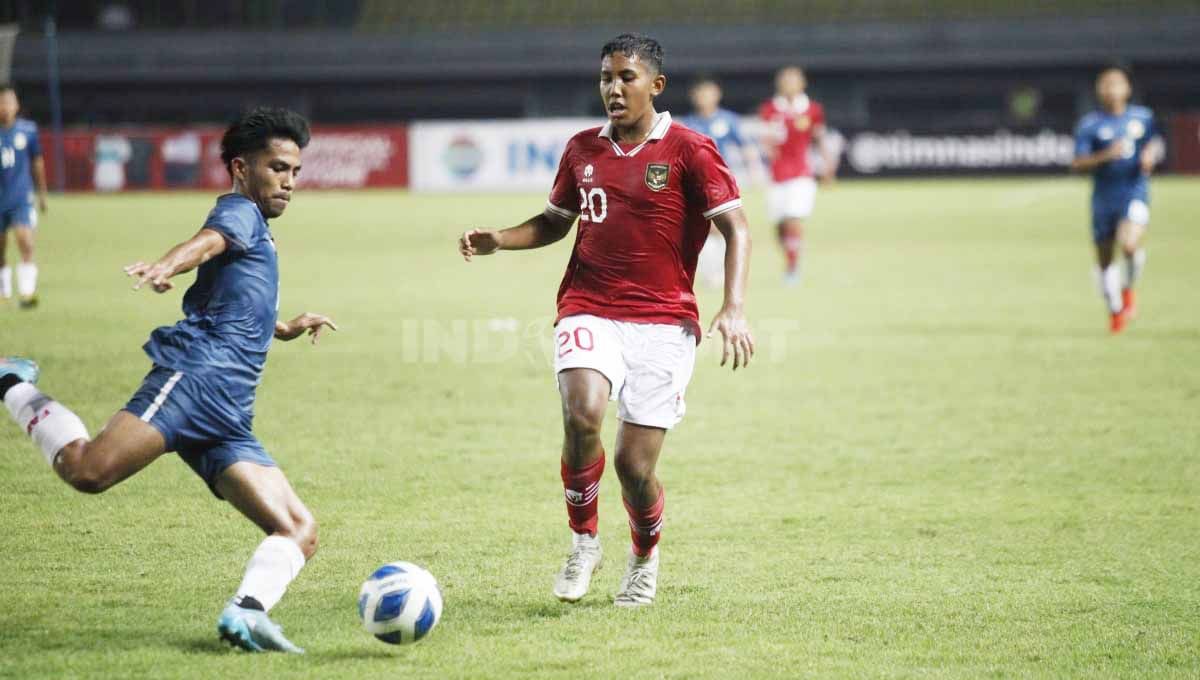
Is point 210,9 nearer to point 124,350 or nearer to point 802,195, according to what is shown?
point 802,195

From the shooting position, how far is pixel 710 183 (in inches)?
223

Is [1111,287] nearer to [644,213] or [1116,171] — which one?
[1116,171]

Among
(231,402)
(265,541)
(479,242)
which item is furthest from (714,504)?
(231,402)

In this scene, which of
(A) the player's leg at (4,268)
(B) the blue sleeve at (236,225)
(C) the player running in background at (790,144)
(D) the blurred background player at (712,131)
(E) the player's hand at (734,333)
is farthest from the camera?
(C) the player running in background at (790,144)

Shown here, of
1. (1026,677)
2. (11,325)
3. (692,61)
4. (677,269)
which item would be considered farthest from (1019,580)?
(692,61)

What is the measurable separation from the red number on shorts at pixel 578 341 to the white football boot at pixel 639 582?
2.73 feet

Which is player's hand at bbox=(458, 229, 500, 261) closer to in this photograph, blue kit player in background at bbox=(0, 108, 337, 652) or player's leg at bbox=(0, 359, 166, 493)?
blue kit player in background at bbox=(0, 108, 337, 652)

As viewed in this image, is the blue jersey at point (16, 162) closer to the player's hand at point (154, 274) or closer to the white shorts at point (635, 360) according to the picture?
the white shorts at point (635, 360)

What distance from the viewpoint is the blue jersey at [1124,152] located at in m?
13.8

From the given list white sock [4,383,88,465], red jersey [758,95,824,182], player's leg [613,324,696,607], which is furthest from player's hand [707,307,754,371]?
red jersey [758,95,824,182]

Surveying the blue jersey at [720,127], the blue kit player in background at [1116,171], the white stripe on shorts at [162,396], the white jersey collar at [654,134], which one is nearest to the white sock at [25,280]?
the blue jersey at [720,127]

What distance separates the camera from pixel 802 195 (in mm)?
18891

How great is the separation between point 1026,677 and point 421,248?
→ 1930 cm

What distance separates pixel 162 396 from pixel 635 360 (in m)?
1.75
